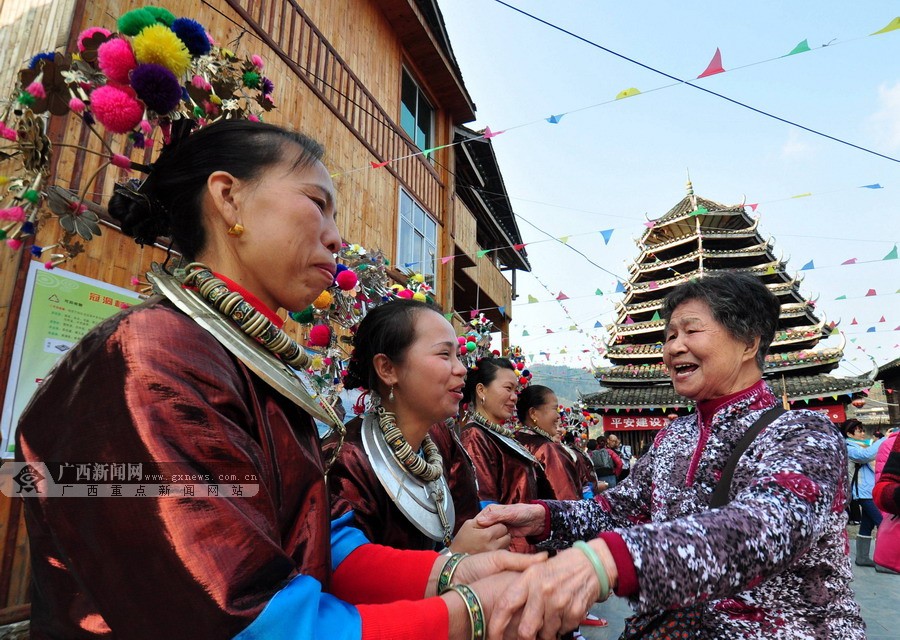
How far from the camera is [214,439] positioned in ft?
2.81

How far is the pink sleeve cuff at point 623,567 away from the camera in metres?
1.15

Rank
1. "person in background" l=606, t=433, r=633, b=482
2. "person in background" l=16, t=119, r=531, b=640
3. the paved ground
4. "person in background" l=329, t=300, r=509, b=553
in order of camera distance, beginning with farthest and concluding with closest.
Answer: "person in background" l=606, t=433, r=633, b=482 < the paved ground < "person in background" l=329, t=300, r=509, b=553 < "person in background" l=16, t=119, r=531, b=640

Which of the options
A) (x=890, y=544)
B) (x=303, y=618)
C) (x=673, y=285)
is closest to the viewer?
(x=303, y=618)

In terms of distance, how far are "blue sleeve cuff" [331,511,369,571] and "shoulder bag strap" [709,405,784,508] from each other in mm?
1088

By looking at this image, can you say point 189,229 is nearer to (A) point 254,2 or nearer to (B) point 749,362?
(B) point 749,362

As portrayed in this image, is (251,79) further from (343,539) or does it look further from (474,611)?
(474,611)

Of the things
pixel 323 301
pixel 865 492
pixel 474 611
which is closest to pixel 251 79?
pixel 323 301

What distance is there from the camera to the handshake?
104 centimetres

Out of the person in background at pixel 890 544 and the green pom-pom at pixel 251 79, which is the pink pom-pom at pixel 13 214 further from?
the person in background at pixel 890 544

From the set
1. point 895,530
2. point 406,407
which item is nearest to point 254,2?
point 406,407

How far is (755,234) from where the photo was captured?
71.7 feet

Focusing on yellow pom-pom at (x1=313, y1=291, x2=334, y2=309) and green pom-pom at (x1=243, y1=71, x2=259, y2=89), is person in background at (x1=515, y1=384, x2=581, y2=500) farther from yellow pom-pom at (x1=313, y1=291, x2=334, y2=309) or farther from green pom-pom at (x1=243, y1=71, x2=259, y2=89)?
green pom-pom at (x1=243, y1=71, x2=259, y2=89)

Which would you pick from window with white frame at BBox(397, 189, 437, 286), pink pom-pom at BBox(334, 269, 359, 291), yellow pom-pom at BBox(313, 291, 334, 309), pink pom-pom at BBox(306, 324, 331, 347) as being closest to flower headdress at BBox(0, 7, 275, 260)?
yellow pom-pom at BBox(313, 291, 334, 309)

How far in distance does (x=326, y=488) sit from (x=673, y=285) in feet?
67.0
